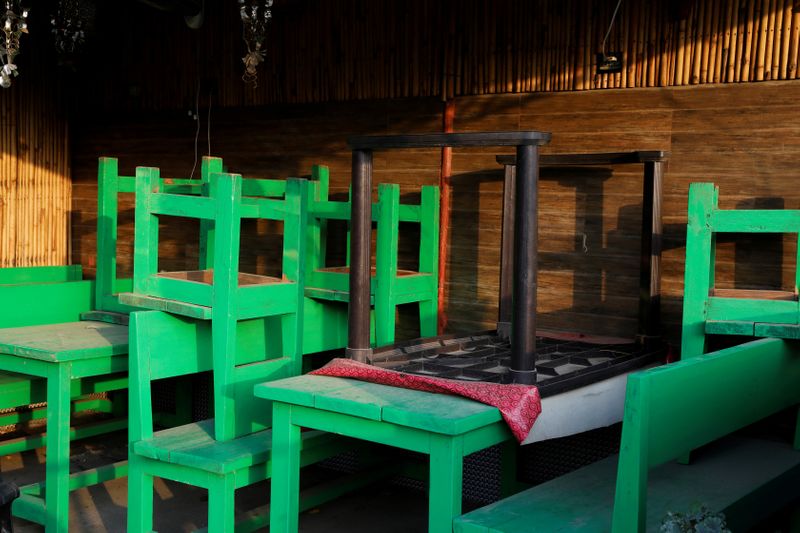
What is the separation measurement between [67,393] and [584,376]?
2392 mm

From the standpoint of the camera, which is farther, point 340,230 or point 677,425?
point 340,230

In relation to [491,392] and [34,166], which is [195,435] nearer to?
[491,392]

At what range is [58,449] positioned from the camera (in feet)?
14.2

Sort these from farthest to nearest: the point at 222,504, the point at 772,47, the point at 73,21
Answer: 1. the point at 73,21
2. the point at 772,47
3. the point at 222,504

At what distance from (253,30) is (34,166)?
8.25ft

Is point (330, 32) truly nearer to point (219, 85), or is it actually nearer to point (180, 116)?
point (219, 85)

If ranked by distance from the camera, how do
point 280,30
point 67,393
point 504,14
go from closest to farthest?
point 67,393 → point 504,14 → point 280,30

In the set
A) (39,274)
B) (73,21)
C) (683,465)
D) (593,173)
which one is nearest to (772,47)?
(593,173)

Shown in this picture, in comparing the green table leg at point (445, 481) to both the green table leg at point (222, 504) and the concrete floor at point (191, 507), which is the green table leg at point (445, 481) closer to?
the green table leg at point (222, 504)

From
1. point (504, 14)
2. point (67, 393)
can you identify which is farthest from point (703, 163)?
point (67, 393)

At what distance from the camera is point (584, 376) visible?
3783 millimetres

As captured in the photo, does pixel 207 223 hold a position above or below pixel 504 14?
below

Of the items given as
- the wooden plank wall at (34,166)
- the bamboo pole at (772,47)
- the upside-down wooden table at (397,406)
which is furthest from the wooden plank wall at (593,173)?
the wooden plank wall at (34,166)

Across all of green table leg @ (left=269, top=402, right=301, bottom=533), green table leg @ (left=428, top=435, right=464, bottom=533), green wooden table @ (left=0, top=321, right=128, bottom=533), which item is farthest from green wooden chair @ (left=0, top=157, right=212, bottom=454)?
green table leg @ (left=428, top=435, right=464, bottom=533)
